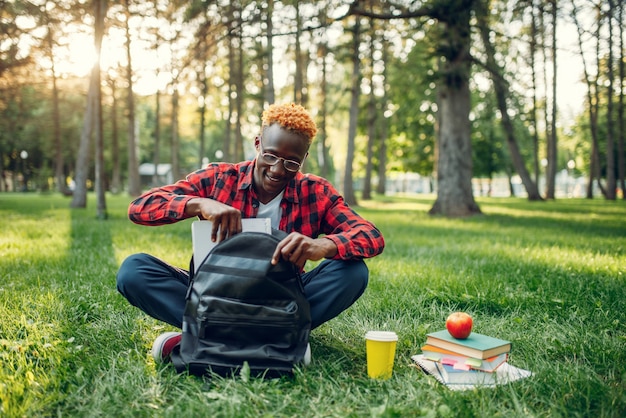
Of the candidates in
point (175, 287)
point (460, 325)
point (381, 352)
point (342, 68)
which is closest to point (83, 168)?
point (175, 287)

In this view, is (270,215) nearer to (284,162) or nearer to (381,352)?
(284,162)

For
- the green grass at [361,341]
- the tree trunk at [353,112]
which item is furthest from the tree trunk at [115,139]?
the green grass at [361,341]

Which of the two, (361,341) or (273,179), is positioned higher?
(273,179)

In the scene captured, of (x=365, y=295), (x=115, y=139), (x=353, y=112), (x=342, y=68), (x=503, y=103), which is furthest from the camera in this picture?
(x=342, y=68)

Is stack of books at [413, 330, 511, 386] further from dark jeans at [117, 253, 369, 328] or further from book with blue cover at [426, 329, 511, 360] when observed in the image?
dark jeans at [117, 253, 369, 328]

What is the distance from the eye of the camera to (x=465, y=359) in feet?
8.75

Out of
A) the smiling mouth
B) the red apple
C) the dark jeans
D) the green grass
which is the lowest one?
the green grass

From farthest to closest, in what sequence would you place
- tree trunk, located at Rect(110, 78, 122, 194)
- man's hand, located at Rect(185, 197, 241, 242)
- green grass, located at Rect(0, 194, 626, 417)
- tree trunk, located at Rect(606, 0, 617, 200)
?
1. tree trunk, located at Rect(110, 78, 122, 194)
2. tree trunk, located at Rect(606, 0, 617, 200)
3. man's hand, located at Rect(185, 197, 241, 242)
4. green grass, located at Rect(0, 194, 626, 417)

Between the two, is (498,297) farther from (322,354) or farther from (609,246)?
(609,246)

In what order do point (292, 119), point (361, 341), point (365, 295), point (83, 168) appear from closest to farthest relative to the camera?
point (292, 119)
point (361, 341)
point (365, 295)
point (83, 168)

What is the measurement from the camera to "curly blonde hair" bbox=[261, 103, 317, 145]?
2.89 m

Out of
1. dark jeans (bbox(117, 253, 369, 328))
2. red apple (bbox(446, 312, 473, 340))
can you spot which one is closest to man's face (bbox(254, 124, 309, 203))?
dark jeans (bbox(117, 253, 369, 328))

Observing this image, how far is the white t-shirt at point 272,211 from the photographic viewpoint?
317 centimetres

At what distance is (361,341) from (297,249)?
1.07 metres
